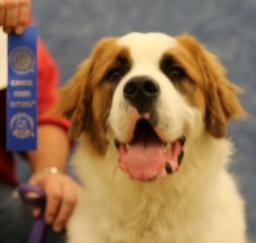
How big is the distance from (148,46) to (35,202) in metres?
0.55

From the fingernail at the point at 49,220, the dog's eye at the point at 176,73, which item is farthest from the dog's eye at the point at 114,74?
the fingernail at the point at 49,220

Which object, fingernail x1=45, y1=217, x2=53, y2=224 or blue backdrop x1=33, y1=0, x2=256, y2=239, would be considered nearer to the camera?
fingernail x1=45, y1=217, x2=53, y2=224

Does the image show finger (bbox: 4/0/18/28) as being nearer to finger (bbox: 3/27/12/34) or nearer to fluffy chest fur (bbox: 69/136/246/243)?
finger (bbox: 3/27/12/34)

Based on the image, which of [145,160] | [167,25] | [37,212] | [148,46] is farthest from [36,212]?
[167,25]

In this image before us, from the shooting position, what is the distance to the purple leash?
155 cm

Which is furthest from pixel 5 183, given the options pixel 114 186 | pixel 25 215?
pixel 114 186

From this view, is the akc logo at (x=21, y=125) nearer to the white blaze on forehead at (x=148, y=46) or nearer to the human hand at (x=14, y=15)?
the human hand at (x=14, y=15)

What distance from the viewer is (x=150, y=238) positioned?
54.8 inches

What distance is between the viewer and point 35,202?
1.60 metres

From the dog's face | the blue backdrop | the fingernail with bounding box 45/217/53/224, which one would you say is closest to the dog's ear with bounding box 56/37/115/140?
the dog's face

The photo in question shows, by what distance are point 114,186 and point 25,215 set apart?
466mm

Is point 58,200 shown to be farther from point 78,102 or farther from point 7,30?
point 7,30

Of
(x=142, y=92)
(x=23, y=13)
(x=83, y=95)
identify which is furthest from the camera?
(x=23, y=13)

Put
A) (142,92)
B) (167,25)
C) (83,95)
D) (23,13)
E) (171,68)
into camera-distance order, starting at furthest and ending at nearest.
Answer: (167,25)
(23,13)
(83,95)
(171,68)
(142,92)
